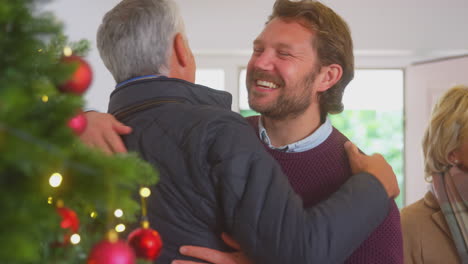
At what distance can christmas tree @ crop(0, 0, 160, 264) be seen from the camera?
0.42 metres

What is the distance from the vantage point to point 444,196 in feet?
6.80

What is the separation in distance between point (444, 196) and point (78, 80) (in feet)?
6.13

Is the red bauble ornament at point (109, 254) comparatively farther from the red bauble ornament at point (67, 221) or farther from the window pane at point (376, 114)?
the window pane at point (376, 114)

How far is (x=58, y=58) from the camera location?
61cm

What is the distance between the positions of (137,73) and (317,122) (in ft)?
2.13

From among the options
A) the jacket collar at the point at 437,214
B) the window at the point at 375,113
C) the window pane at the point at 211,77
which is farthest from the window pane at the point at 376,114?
the jacket collar at the point at 437,214

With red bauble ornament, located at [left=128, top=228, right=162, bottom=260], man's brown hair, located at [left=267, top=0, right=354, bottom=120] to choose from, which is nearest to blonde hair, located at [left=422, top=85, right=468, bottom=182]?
man's brown hair, located at [left=267, top=0, right=354, bottom=120]

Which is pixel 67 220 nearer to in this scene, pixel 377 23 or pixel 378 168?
pixel 378 168

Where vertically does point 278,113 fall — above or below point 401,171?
above

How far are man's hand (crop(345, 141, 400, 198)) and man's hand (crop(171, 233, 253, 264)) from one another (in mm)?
348

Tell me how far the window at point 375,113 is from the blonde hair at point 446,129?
6.78ft

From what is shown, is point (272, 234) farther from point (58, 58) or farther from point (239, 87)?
point (239, 87)

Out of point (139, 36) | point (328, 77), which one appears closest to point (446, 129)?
point (328, 77)

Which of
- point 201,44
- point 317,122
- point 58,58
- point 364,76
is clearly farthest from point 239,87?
point 58,58
